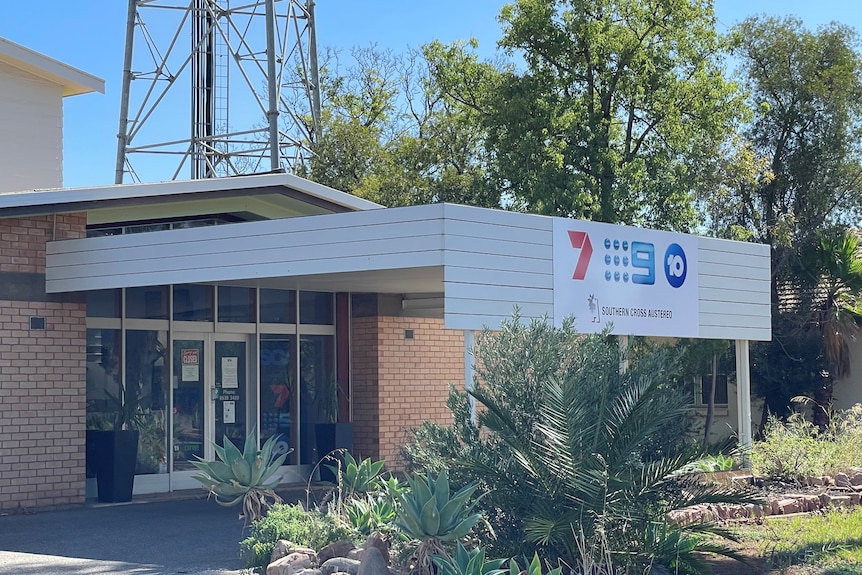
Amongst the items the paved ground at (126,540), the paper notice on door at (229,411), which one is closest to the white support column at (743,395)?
the paved ground at (126,540)

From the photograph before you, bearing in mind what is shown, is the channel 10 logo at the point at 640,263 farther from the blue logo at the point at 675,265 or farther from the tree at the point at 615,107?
the tree at the point at 615,107

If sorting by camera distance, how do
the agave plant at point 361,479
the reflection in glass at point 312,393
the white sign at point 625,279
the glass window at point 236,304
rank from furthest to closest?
the reflection in glass at point 312,393 < the glass window at point 236,304 < the white sign at point 625,279 < the agave plant at point 361,479

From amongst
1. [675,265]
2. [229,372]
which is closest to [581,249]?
[675,265]

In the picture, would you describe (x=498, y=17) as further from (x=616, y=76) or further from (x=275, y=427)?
(x=275, y=427)

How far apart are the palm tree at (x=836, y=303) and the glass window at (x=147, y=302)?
16.1 m

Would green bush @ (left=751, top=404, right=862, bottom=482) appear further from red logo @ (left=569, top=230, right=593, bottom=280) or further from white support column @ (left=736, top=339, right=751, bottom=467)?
red logo @ (left=569, top=230, right=593, bottom=280)

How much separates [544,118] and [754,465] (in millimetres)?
12213

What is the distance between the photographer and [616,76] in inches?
1031

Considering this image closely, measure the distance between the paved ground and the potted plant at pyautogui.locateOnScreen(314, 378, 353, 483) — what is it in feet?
9.46

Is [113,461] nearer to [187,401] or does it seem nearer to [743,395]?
[187,401]

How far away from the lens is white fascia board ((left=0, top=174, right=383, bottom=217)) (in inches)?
529

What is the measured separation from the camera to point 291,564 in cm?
884

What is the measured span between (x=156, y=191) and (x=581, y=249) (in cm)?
538

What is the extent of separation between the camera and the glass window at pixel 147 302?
53.2 feet
